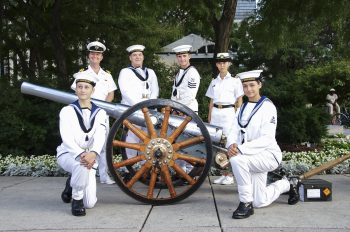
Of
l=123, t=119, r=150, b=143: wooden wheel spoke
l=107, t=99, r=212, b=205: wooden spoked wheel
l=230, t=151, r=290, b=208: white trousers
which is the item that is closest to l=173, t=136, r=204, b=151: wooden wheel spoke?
l=107, t=99, r=212, b=205: wooden spoked wheel

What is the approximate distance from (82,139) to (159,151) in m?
0.78

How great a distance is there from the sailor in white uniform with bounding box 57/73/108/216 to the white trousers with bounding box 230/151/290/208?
1.37 meters

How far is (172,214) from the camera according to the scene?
5.02 metres

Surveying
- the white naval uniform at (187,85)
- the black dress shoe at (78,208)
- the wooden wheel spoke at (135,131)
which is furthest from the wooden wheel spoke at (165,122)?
the white naval uniform at (187,85)

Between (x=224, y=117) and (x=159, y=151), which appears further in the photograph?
(x=224, y=117)

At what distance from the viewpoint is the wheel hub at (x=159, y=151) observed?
5.27 m

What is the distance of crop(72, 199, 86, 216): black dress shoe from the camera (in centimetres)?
498

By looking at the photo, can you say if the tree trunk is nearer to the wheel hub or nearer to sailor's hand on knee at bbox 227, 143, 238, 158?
the wheel hub

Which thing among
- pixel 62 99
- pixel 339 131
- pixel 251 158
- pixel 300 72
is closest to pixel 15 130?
pixel 62 99

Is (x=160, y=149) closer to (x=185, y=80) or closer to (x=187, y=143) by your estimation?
(x=187, y=143)

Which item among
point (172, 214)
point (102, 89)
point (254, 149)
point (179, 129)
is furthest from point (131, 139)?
point (254, 149)

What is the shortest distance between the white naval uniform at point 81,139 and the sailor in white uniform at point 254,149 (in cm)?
131

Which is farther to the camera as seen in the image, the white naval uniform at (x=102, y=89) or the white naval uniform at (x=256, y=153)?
the white naval uniform at (x=102, y=89)

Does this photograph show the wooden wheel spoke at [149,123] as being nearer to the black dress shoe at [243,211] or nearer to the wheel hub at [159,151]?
the wheel hub at [159,151]
